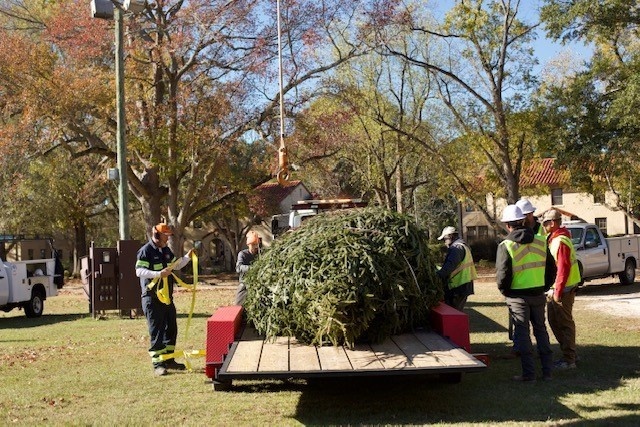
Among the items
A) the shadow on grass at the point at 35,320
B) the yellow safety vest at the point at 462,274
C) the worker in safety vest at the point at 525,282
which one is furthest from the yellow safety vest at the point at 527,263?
the shadow on grass at the point at 35,320

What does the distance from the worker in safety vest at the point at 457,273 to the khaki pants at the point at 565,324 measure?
1114mm

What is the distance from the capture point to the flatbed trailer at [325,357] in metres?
6.64

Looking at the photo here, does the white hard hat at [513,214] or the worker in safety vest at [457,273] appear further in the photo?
the worker in safety vest at [457,273]

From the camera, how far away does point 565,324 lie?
966 centimetres

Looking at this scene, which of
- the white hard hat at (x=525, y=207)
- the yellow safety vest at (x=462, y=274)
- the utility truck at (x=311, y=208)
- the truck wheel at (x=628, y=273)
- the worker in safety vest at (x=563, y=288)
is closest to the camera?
the white hard hat at (x=525, y=207)

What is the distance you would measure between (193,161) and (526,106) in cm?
1259

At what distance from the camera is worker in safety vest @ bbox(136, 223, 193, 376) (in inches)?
383

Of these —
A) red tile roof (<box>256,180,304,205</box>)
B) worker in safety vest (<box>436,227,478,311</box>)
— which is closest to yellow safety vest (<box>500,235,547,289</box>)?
worker in safety vest (<box>436,227,478,311</box>)

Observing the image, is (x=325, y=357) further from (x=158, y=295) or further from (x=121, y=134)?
(x=121, y=134)

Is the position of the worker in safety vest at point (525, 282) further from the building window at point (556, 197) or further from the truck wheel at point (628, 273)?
the building window at point (556, 197)

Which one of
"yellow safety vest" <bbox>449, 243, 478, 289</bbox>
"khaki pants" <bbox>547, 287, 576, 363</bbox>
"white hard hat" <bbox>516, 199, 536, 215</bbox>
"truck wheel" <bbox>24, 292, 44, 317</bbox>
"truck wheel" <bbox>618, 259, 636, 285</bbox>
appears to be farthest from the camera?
"truck wheel" <bbox>618, 259, 636, 285</bbox>

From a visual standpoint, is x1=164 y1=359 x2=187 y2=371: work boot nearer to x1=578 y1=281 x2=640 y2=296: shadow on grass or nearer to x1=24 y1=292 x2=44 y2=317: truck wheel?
x1=24 y1=292 x2=44 y2=317: truck wheel

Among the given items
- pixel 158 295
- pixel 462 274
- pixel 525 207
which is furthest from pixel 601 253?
pixel 158 295

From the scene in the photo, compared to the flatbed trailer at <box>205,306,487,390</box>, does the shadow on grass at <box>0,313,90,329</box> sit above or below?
below
